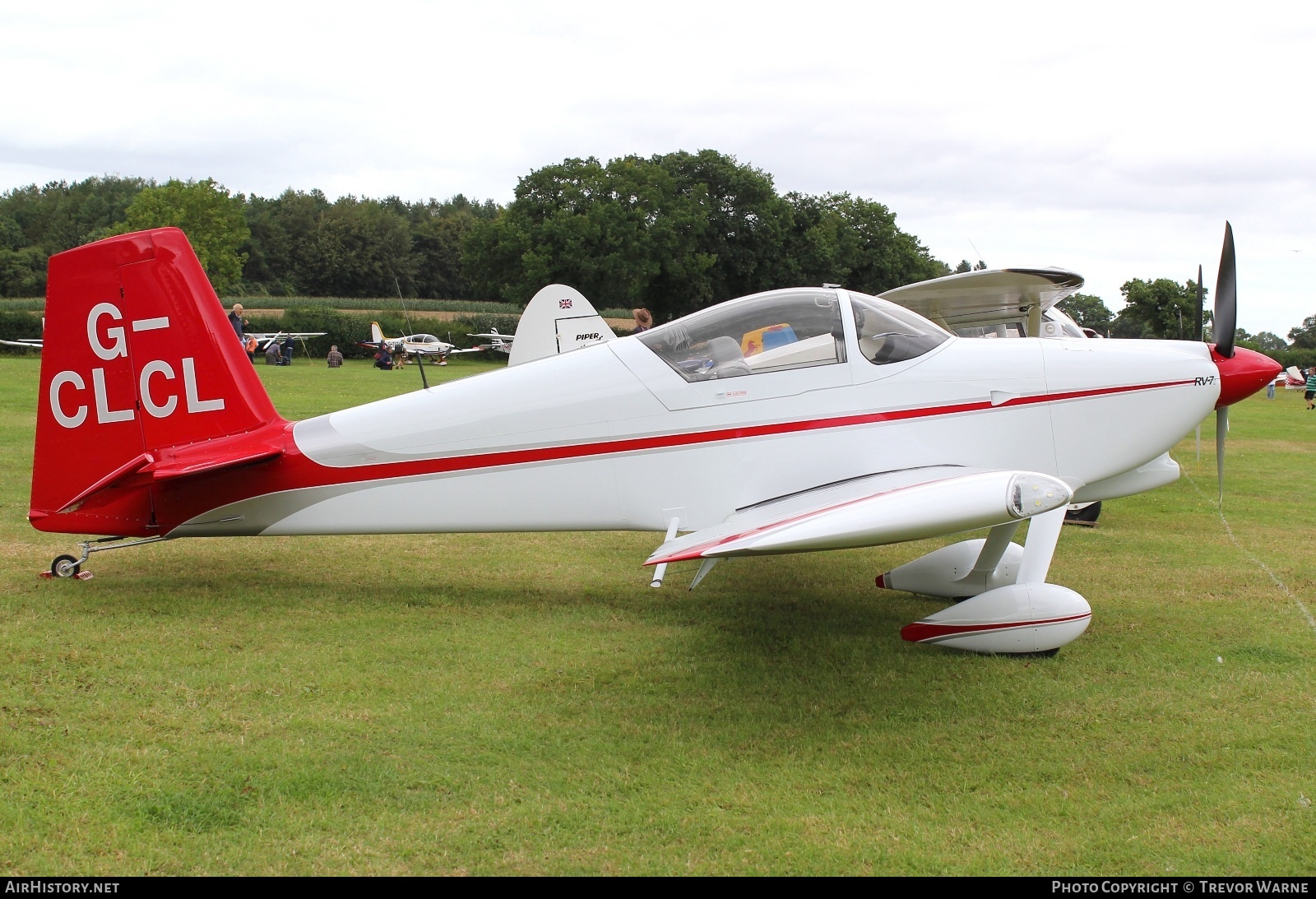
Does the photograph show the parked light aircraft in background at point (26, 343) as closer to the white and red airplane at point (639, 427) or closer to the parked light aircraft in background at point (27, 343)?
the parked light aircraft in background at point (27, 343)

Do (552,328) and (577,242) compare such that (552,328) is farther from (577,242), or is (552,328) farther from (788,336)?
(577,242)

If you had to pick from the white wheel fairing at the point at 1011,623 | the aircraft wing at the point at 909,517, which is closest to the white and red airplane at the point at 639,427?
the white wheel fairing at the point at 1011,623

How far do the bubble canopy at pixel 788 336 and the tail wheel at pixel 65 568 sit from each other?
3838 millimetres

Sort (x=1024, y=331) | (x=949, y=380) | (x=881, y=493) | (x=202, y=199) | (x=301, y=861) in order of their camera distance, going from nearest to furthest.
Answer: (x=301, y=861)
(x=881, y=493)
(x=949, y=380)
(x=1024, y=331)
(x=202, y=199)

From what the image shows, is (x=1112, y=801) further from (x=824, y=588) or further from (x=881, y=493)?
(x=824, y=588)

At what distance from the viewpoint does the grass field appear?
119 inches

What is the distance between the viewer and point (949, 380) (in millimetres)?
5109

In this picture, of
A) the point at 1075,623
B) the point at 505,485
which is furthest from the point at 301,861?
the point at 1075,623

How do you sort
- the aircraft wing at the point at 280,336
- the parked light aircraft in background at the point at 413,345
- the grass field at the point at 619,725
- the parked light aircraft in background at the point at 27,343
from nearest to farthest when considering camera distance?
the grass field at the point at 619,725
the parked light aircraft in background at the point at 27,343
the aircraft wing at the point at 280,336
the parked light aircraft in background at the point at 413,345

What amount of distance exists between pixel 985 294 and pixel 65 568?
30.0 ft

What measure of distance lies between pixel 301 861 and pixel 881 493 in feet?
9.05

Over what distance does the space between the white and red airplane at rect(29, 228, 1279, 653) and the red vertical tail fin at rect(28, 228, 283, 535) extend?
1cm

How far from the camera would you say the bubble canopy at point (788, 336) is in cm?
517

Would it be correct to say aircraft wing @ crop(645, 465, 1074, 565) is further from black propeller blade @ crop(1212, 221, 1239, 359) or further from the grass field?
black propeller blade @ crop(1212, 221, 1239, 359)
